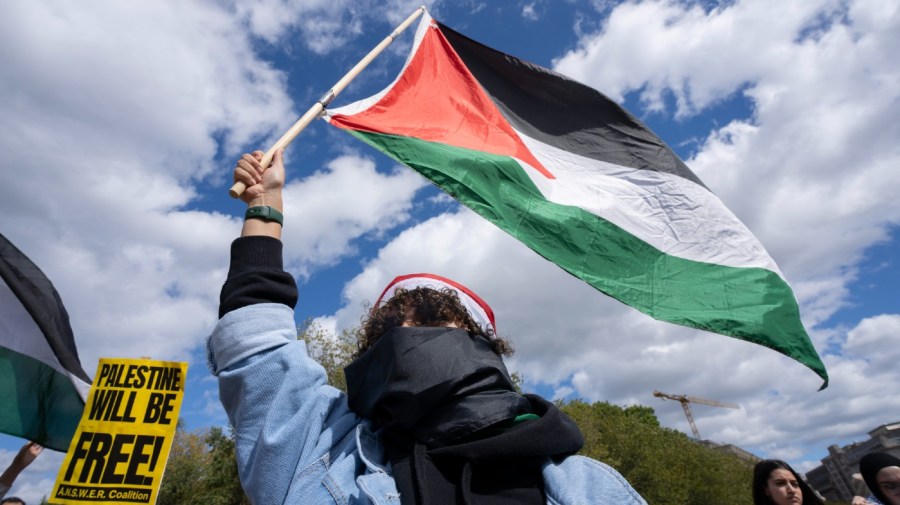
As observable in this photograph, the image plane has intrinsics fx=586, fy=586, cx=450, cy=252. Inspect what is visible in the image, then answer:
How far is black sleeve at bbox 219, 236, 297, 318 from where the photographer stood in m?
1.71

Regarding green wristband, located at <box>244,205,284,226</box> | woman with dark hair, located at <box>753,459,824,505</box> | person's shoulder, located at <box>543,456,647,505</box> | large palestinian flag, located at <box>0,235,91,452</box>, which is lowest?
person's shoulder, located at <box>543,456,647,505</box>

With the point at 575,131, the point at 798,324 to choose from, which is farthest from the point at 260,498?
the point at 575,131

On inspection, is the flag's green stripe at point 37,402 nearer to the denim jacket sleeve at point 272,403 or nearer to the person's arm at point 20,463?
the person's arm at point 20,463

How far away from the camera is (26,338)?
456 centimetres

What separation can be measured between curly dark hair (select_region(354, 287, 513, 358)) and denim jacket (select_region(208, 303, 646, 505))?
15.0 inches

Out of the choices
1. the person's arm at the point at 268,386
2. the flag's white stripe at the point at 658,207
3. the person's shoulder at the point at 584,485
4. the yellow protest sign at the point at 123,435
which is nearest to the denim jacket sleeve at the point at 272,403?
the person's arm at the point at 268,386

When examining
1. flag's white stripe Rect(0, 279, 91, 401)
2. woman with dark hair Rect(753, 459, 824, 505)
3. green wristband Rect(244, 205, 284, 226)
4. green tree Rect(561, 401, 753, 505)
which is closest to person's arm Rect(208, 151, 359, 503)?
green wristband Rect(244, 205, 284, 226)

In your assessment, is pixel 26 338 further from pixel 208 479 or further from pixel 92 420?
pixel 208 479

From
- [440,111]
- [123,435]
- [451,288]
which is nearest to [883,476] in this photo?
[440,111]

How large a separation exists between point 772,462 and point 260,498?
194 inches

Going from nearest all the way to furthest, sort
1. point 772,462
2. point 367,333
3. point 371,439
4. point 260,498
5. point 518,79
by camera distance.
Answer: point 260,498 → point 371,439 → point 367,333 → point 772,462 → point 518,79

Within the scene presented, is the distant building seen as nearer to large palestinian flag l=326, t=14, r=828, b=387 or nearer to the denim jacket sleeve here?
large palestinian flag l=326, t=14, r=828, b=387

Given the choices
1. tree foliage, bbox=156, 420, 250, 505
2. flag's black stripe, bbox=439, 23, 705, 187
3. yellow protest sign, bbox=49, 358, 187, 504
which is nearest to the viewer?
yellow protest sign, bbox=49, 358, 187, 504

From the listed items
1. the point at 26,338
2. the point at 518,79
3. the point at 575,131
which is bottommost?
the point at 26,338
